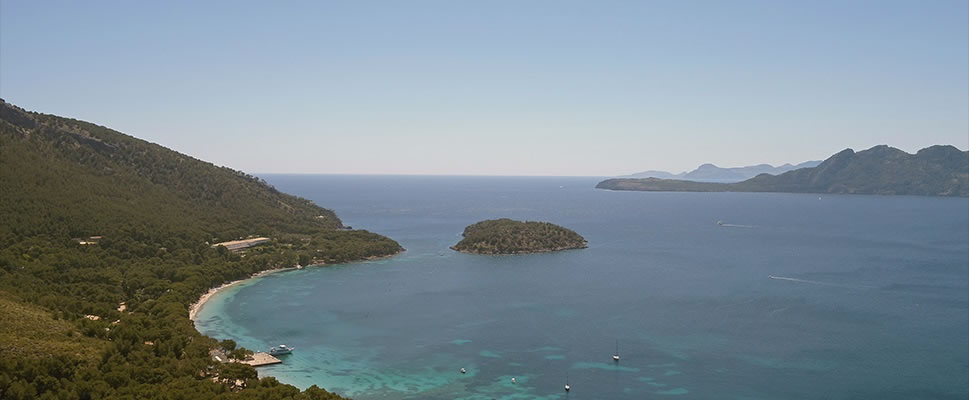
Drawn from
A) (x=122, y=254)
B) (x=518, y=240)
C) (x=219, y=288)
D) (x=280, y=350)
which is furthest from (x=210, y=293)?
(x=518, y=240)

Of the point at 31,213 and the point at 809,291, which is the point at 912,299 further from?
the point at 31,213

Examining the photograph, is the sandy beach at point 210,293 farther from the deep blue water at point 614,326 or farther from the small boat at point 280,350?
the small boat at point 280,350

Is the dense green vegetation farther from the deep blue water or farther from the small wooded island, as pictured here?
the small wooded island

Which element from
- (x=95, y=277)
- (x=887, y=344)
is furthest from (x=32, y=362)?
(x=887, y=344)

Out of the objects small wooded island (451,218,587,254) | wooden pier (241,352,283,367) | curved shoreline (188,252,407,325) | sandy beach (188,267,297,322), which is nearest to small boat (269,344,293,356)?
wooden pier (241,352,283,367)

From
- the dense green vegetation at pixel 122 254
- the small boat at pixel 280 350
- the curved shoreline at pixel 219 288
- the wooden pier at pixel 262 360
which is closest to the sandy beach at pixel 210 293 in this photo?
the curved shoreline at pixel 219 288

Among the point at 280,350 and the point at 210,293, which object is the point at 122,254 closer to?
the point at 210,293
